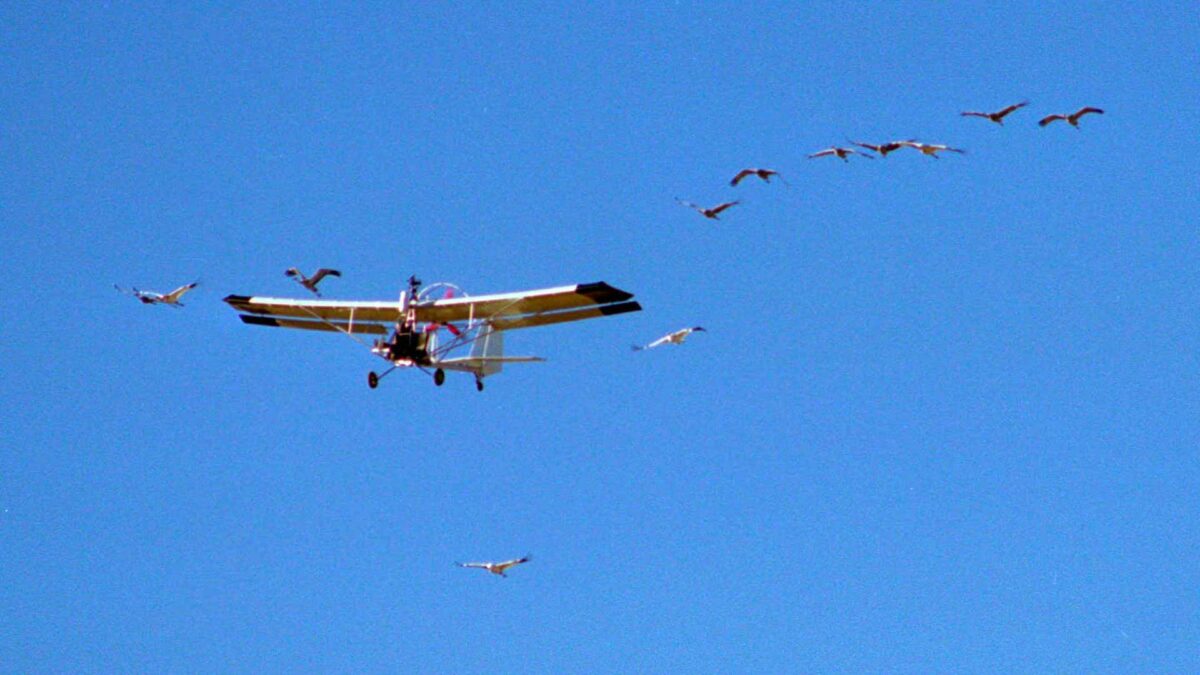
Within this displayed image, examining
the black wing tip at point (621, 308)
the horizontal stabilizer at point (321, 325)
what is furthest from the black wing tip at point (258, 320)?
the black wing tip at point (621, 308)

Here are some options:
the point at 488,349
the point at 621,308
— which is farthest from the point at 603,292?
the point at 488,349

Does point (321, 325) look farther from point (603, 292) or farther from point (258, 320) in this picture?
point (603, 292)

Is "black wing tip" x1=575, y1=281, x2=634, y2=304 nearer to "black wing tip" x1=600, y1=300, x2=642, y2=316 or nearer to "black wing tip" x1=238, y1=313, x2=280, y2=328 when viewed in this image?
"black wing tip" x1=600, y1=300, x2=642, y2=316

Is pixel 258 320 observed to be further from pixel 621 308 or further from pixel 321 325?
pixel 621 308

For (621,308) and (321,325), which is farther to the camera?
(321,325)

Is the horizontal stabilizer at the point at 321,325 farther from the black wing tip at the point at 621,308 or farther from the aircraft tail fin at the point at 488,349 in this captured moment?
the black wing tip at the point at 621,308

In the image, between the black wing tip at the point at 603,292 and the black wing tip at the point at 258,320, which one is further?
the black wing tip at the point at 258,320

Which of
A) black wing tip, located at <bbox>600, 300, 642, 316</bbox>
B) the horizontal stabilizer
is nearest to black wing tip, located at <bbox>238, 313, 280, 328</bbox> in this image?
the horizontal stabilizer

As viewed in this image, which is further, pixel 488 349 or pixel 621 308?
pixel 488 349

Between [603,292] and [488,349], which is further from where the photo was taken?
[488,349]

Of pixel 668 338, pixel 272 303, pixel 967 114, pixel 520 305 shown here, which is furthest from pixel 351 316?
pixel 967 114

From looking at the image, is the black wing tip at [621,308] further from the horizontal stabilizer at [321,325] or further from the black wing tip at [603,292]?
the horizontal stabilizer at [321,325]

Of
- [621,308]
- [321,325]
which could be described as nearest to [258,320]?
[321,325]

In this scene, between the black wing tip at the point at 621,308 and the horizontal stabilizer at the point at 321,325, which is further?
the horizontal stabilizer at the point at 321,325
